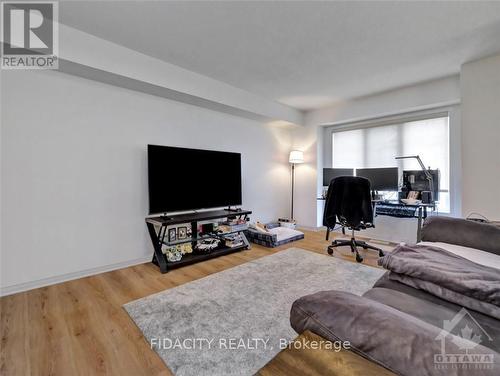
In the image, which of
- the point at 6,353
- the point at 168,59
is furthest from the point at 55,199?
the point at 168,59

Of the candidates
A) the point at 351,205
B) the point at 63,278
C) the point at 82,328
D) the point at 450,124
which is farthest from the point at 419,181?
the point at 63,278

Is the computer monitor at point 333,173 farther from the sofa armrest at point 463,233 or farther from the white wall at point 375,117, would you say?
the sofa armrest at point 463,233

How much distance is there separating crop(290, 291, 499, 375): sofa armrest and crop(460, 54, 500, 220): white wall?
3.01 m

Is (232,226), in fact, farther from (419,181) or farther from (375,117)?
(375,117)

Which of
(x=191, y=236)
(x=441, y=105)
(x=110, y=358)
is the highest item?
(x=441, y=105)

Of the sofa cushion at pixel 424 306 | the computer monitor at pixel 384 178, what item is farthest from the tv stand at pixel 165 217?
the computer monitor at pixel 384 178

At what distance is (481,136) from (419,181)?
881 mm

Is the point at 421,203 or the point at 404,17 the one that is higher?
the point at 404,17

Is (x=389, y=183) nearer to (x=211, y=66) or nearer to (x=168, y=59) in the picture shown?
(x=211, y=66)

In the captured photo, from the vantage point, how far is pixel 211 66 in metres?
2.96

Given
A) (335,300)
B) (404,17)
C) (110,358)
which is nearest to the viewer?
(335,300)

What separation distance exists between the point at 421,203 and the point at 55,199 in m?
4.36

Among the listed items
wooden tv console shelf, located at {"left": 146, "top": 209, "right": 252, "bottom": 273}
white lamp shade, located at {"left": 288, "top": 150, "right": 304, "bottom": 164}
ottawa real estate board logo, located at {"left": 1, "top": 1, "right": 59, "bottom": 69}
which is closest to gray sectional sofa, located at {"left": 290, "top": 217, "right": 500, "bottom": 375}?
wooden tv console shelf, located at {"left": 146, "top": 209, "right": 252, "bottom": 273}

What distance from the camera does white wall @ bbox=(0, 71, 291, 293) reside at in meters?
2.24
